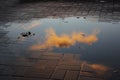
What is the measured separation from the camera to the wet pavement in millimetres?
4711

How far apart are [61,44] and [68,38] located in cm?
46

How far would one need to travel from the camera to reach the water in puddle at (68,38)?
5.56 m

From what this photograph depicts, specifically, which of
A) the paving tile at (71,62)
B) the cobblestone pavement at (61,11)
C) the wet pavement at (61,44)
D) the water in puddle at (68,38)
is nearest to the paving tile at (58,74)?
the wet pavement at (61,44)

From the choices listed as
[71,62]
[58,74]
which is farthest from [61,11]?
[58,74]

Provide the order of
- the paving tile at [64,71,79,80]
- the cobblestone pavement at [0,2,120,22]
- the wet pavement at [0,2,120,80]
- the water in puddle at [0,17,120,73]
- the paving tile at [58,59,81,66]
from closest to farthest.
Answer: the paving tile at [64,71,79,80]
the wet pavement at [0,2,120,80]
the paving tile at [58,59,81,66]
the water in puddle at [0,17,120,73]
the cobblestone pavement at [0,2,120,22]

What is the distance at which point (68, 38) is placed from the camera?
21.5 feet

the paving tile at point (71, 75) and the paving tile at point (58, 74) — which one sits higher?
the paving tile at point (58, 74)

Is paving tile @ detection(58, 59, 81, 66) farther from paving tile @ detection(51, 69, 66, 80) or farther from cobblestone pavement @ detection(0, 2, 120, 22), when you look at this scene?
cobblestone pavement @ detection(0, 2, 120, 22)

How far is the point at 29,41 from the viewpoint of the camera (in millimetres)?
6480

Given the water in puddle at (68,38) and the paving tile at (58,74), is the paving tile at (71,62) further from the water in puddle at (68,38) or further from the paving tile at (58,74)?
the paving tile at (58,74)

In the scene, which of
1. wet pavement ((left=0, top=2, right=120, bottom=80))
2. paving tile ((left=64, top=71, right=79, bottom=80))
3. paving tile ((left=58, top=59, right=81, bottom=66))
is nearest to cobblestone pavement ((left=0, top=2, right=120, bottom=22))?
wet pavement ((left=0, top=2, right=120, bottom=80))

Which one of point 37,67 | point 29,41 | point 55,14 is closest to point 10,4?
point 55,14

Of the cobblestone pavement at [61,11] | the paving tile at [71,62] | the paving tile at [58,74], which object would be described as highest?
the paving tile at [58,74]

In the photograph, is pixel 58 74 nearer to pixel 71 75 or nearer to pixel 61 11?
pixel 71 75
